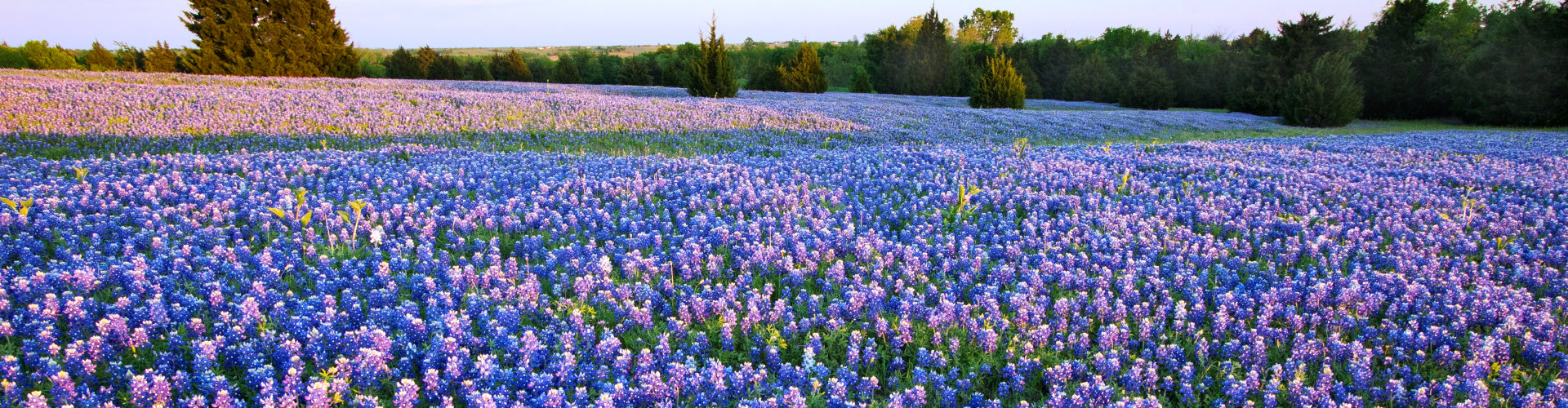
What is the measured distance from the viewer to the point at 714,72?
25953 millimetres

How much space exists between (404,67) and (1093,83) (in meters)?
49.2

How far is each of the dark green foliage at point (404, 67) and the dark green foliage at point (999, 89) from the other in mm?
41977

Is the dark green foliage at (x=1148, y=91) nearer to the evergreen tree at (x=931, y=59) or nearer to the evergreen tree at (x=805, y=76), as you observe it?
the evergreen tree at (x=931, y=59)

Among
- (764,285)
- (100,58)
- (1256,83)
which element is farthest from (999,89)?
(100,58)

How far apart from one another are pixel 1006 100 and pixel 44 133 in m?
27.5

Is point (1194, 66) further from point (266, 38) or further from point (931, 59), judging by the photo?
point (266, 38)

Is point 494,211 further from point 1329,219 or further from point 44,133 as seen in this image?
point 44,133

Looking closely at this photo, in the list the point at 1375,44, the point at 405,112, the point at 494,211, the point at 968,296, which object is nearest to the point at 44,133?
the point at 405,112

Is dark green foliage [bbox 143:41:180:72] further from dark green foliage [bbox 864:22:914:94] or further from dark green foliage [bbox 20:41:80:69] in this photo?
dark green foliage [bbox 864:22:914:94]

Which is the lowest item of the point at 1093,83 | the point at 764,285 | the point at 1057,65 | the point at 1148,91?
the point at 764,285

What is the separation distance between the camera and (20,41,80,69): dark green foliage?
174 feet

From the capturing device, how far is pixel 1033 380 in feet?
11.0

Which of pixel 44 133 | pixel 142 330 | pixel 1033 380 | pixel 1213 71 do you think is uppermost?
pixel 1213 71

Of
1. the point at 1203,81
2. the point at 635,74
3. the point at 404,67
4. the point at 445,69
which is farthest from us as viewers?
the point at 635,74
